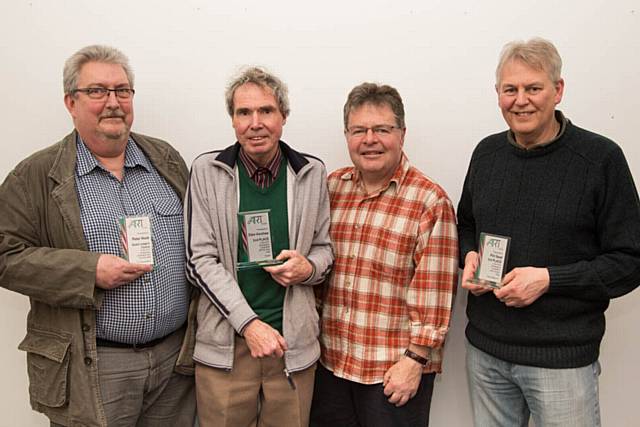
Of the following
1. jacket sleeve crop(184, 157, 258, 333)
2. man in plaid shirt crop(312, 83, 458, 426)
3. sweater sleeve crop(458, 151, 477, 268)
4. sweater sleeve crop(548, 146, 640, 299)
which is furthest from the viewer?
sweater sleeve crop(458, 151, 477, 268)

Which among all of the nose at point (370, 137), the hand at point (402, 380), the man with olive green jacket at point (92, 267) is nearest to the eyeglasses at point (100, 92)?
the man with olive green jacket at point (92, 267)

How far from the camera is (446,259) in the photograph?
1775mm

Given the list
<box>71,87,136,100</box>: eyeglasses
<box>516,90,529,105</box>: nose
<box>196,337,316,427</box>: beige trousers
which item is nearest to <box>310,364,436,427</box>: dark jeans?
<box>196,337,316,427</box>: beige trousers

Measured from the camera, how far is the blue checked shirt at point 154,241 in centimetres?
173

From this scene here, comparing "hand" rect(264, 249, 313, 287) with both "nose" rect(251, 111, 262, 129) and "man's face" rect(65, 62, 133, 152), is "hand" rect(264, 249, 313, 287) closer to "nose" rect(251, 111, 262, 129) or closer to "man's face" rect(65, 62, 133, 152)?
"nose" rect(251, 111, 262, 129)

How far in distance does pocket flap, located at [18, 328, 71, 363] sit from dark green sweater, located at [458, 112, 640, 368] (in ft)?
4.60

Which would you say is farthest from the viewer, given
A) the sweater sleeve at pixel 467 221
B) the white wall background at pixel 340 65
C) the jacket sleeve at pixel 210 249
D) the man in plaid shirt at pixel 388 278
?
the white wall background at pixel 340 65

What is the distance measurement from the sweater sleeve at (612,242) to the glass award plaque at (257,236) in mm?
878

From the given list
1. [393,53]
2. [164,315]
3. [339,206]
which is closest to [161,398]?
[164,315]

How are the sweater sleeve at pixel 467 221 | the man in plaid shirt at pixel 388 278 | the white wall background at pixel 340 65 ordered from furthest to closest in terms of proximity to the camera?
the white wall background at pixel 340 65
the sweater sleeve at pixel 467 221
the man in plaid shirt at pixel 388 278

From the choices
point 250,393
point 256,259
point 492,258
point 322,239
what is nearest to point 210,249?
point 256,259

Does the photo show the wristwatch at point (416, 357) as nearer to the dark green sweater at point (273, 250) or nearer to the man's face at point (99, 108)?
the dark green sweater at point (273, 250)

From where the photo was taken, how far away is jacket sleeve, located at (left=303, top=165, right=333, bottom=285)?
1793 millimetres

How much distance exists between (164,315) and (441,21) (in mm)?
1576
